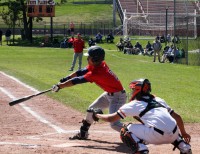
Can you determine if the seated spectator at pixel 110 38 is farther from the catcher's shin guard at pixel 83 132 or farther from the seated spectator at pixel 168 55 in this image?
the catcher's shin guard at pixel 83 132

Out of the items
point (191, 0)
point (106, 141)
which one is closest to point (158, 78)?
point (106, 141)

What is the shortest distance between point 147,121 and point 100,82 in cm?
229

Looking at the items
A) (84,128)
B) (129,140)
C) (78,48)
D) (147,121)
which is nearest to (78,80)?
(84,128)

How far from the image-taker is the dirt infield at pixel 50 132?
9648 millimetres

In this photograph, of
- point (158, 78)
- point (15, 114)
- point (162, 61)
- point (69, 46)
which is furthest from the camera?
point (69, 46)

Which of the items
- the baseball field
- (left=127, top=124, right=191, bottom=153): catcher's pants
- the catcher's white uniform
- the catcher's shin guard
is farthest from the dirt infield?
the catcher's white uniform

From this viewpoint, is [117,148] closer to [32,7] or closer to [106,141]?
[106,141]

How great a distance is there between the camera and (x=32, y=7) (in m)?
59.2

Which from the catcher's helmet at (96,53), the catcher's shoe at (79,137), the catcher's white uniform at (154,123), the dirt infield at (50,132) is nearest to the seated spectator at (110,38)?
the dirt infield at (50,132)

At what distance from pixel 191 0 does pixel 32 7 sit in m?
25.0

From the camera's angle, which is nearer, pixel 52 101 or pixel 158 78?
pixel 52 101

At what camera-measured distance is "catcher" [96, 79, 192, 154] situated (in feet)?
26.2

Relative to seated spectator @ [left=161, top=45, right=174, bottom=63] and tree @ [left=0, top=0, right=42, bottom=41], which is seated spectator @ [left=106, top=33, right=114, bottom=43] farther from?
seated spectator @ [left=161, top=45, right=174, bottom=63]

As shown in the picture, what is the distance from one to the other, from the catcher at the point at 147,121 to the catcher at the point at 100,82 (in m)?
1.75
